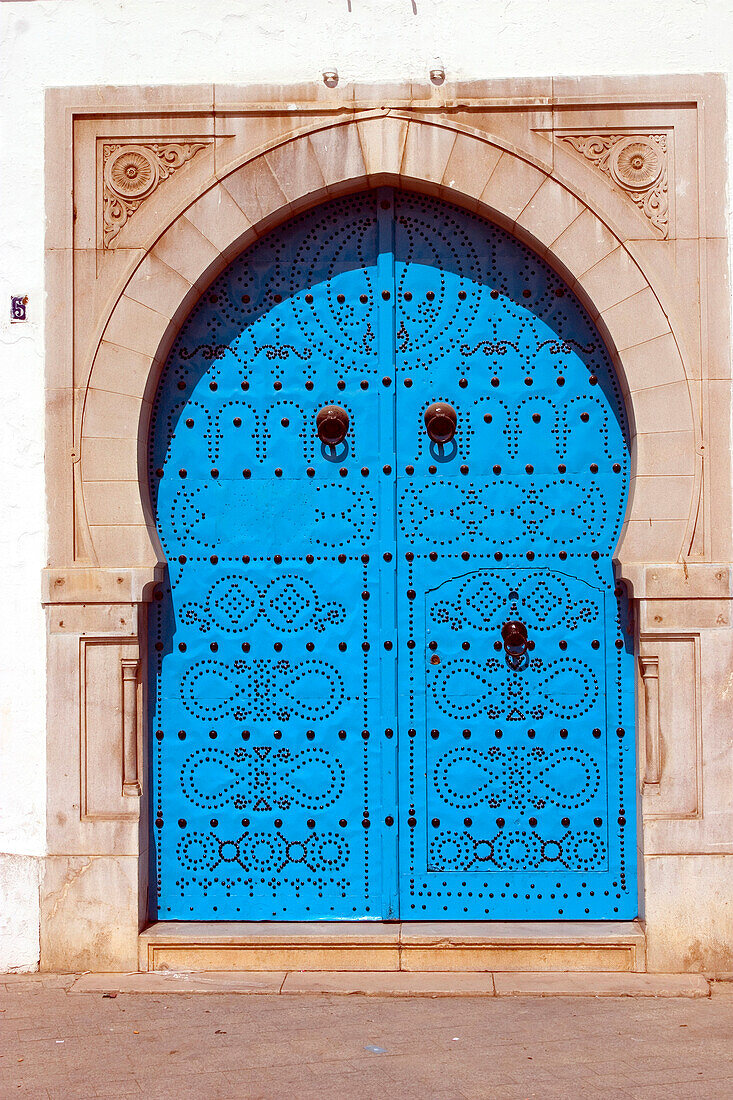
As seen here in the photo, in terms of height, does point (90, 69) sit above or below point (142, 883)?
above

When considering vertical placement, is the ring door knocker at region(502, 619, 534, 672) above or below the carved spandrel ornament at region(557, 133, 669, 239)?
below

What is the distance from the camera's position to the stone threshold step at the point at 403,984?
16.9 feet

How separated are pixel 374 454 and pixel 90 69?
2.37 metres

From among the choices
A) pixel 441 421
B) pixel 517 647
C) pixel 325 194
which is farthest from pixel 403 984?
pixel 325 194

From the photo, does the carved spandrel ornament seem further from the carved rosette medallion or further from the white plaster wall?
the carved rosette medallion

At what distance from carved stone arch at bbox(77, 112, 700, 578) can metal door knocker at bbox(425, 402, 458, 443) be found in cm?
85

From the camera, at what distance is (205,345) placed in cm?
586

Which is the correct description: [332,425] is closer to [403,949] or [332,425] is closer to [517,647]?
[517,647]

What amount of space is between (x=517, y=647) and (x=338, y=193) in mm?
2440

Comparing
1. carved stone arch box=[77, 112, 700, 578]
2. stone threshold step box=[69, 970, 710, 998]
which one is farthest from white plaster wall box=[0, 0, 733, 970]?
stone threshold step box=[69, 970, 710, 998]

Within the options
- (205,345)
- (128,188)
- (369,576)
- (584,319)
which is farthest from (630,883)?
(128,188)

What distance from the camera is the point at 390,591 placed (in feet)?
18.8

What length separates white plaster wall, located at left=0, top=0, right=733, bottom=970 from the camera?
5590 millimetres

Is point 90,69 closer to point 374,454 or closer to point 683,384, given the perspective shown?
point 374,454
